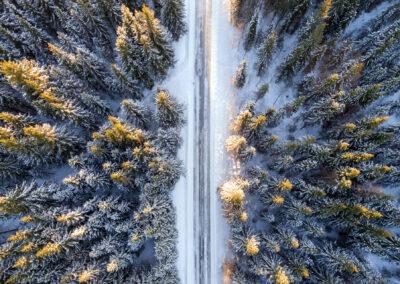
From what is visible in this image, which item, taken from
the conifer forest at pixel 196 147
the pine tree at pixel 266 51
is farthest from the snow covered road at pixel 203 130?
the pine tree at pixel 266 51

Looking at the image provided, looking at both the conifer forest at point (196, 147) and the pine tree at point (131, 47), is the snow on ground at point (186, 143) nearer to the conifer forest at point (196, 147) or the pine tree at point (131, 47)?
the conifer forest at point (196, 147)

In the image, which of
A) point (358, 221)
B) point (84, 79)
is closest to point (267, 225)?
point (358, 221)

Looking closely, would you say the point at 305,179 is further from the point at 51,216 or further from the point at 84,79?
the point at 84,79

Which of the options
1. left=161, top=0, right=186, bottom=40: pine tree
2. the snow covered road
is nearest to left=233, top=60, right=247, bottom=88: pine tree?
the snow covered road

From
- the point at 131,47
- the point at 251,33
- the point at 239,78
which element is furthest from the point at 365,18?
the point at 131,47

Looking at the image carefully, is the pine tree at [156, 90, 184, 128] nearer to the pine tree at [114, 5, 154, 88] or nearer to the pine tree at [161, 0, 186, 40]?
the pine tree at [114, 5, 154, 88]
